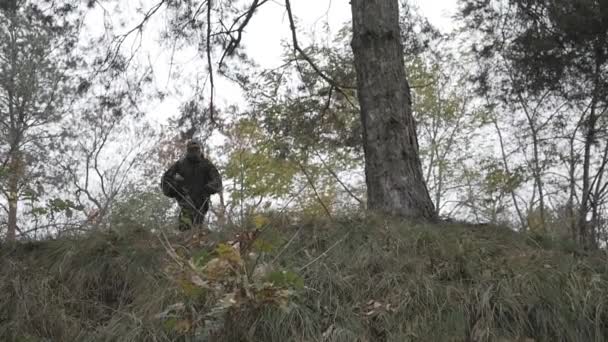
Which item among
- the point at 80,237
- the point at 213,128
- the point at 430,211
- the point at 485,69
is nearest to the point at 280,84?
the point at 213,128

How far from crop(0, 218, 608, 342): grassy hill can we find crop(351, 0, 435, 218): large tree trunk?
0.77 m

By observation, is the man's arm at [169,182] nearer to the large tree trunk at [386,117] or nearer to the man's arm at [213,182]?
the man's arm at [213,182]

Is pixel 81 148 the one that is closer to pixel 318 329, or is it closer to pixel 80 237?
pixel 80 237

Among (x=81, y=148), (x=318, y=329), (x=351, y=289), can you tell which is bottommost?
(x=318, y=329)

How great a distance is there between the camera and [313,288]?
330cm

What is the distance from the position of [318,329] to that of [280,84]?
17.4ft

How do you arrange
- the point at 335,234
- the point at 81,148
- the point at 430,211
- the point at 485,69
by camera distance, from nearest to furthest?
the point at 335,234 < the point at 430,211 < the point at 485,69 < the point at 81,148

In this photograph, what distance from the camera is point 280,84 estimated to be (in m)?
7.89

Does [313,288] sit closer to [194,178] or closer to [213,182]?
[213,182]

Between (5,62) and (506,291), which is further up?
(5,62)

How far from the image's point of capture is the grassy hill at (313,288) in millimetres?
2799

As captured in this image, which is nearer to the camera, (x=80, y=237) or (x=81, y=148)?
(x=80, y=237)

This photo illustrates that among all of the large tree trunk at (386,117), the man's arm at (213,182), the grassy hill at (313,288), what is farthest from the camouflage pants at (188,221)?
the large tree trunk at (386,117)

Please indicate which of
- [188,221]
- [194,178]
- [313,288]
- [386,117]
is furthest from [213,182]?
[313,288]
